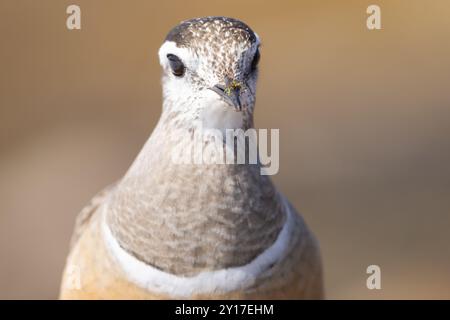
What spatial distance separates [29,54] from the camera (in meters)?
8.88

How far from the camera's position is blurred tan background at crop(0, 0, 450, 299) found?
7004mm

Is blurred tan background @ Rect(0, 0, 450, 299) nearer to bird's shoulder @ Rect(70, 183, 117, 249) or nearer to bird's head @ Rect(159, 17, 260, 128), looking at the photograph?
bird's shoulder @ Rect(70, 183, 117, 249)

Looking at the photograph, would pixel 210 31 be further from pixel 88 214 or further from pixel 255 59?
pixel 88 214

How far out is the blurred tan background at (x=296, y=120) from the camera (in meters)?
7.00

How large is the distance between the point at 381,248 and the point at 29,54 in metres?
4.43

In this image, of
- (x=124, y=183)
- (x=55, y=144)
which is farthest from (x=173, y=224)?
(x=55, y=144)

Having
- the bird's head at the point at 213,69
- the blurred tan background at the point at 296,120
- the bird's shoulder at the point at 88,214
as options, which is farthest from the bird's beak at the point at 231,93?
the blurred tan background at the point at 296,120

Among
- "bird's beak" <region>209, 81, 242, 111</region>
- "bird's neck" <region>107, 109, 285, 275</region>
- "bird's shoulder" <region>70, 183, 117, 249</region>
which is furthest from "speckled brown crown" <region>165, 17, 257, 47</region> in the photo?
"bird's shoulder" <region>70, 183, 117, 249</region>

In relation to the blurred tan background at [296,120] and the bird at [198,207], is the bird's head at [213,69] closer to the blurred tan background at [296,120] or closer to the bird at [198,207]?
the bird at [198,207]

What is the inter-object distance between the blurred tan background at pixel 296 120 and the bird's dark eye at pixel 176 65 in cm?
376

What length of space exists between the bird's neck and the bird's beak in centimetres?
27

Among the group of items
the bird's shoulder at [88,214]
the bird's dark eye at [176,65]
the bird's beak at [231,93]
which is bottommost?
the bird's shoulder at [88,214]

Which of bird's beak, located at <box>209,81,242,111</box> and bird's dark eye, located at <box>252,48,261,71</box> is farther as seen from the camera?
bird's dark eye, located at <box>252,48,261,71</box>
